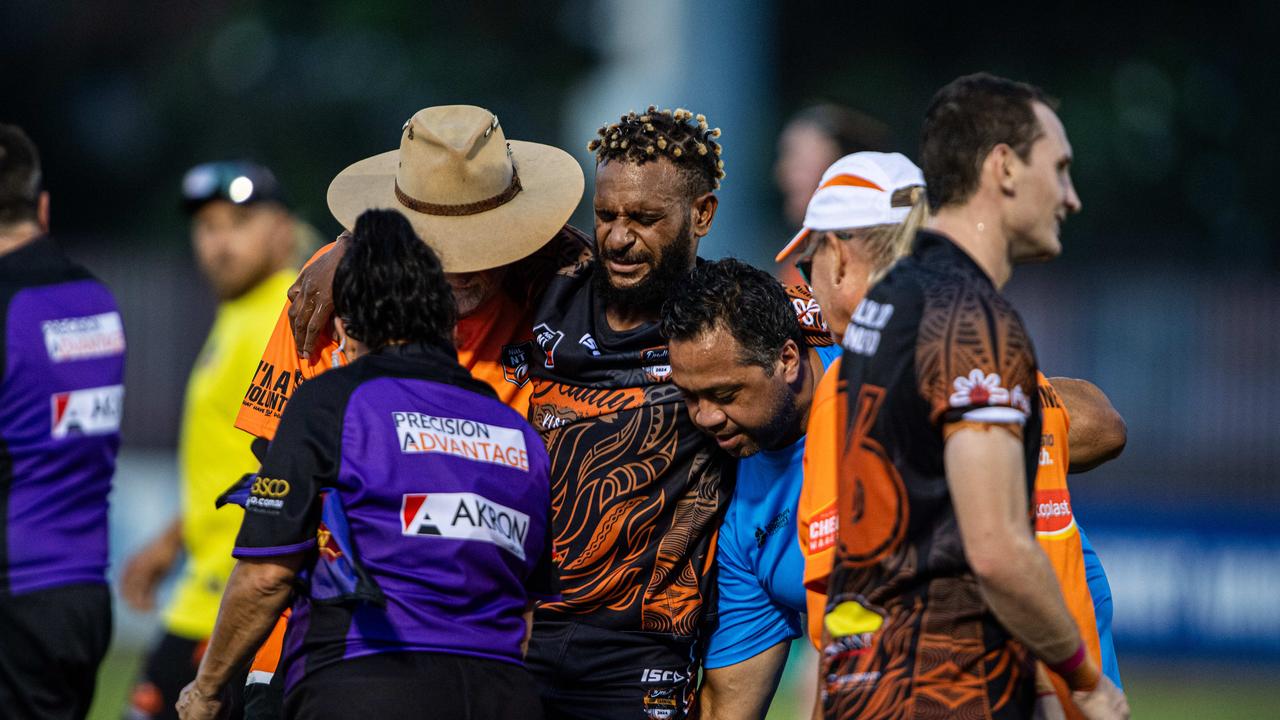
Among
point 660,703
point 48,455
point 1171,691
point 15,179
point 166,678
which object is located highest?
point 15,179

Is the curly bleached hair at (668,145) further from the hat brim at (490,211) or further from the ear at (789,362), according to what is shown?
the ear at (789,362)

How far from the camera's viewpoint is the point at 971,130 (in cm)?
393

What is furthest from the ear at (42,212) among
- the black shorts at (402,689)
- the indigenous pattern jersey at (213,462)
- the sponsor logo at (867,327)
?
the sponsor logo at (867,327)

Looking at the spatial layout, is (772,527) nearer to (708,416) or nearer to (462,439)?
(708,416)

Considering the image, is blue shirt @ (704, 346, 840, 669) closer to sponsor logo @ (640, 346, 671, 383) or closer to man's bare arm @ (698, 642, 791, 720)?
man's bare arm @ (698, 642, 791, 720)

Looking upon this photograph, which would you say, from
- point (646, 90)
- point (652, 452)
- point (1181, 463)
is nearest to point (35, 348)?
point (652, 452)

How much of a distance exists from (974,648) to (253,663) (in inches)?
89.5

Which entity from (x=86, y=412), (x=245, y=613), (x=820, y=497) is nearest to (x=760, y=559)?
(x=820, y=497)

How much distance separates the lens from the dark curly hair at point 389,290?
4.22m

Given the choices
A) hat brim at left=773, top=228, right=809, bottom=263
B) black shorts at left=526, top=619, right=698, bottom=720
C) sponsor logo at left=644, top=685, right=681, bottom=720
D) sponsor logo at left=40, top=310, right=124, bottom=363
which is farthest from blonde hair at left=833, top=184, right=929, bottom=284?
sponsor logo at left=40, top=310, right=124, bottom=363

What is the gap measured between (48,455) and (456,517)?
2.04 m

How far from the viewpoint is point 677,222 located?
5215mm

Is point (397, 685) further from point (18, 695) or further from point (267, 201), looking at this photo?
→ point (267, 201)

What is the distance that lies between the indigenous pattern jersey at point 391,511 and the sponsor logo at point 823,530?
2.63ft
